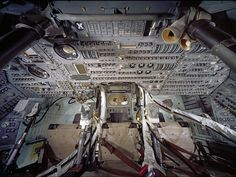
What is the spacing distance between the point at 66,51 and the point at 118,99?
118 cm

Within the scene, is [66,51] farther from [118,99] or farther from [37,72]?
[118,99]

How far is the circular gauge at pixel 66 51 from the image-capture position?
5.98 feet

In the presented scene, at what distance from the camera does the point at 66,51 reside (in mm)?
1895

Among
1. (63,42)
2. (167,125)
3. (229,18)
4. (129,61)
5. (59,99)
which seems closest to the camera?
(229,18)

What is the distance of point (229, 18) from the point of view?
1643 mm

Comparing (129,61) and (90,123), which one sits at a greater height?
(129,61)

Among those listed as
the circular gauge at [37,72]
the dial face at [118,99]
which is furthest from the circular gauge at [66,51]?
the dial face at [118,99]

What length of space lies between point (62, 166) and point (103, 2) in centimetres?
159

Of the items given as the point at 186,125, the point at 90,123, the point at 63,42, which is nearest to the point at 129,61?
the point at 63,42

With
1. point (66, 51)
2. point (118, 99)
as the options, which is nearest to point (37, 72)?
point (66, 51)

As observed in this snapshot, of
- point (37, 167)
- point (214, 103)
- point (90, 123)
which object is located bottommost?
point (37, 167)

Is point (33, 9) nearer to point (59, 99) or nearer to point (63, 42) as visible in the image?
point (63, 42)

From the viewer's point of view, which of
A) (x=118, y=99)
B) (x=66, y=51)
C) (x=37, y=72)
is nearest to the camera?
(x=66, y=51)

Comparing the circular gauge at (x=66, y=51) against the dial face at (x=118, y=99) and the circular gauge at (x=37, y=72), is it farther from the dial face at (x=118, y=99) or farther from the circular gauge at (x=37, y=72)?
the dial face at (x=118, y=99)
